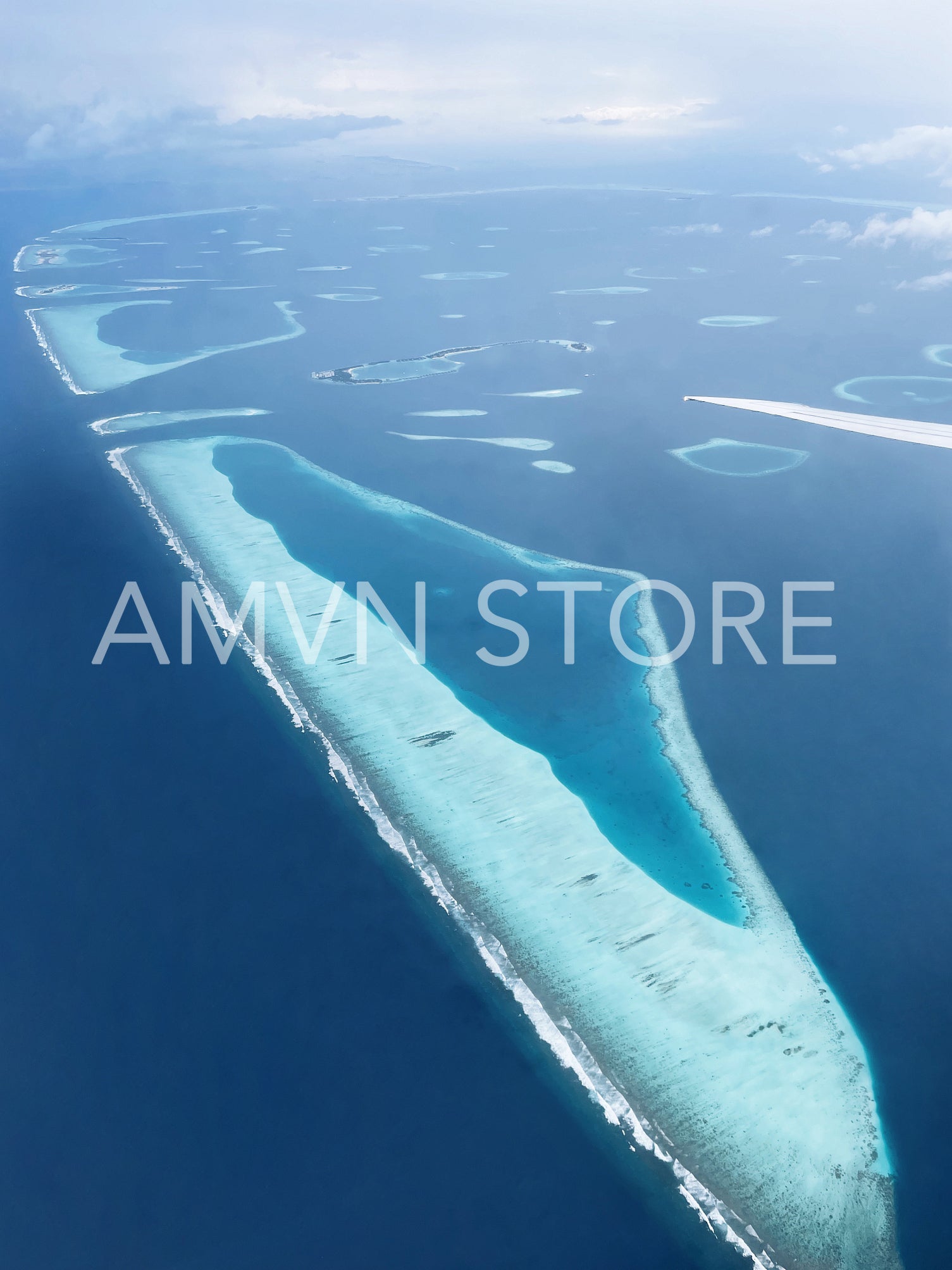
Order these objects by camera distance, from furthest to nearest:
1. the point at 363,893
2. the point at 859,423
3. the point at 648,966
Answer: the point at 859,423, the point at 363,893, the point at 648,966

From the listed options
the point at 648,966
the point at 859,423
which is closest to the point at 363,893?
the point at 648,966

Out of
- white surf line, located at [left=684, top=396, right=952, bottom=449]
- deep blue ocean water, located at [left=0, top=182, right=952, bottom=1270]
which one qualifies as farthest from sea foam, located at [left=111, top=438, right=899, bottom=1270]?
white surf line, located at [left=684, top=396, right=952, bottom=449]

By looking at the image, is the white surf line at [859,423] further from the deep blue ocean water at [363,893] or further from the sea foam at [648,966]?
the sea foam at [648,966]

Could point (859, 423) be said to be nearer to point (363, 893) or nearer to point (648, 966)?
point (648, 966)

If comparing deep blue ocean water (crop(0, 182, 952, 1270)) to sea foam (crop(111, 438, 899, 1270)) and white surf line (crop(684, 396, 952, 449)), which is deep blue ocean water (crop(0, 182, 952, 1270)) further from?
white surf line (crop(684, 396, 952, 449))

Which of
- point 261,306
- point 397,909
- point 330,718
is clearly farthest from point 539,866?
Answer: point 261,306

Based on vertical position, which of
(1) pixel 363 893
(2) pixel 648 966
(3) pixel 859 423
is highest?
(3) pixel 859 423

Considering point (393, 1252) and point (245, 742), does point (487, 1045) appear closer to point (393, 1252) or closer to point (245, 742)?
point (393, 1252)
